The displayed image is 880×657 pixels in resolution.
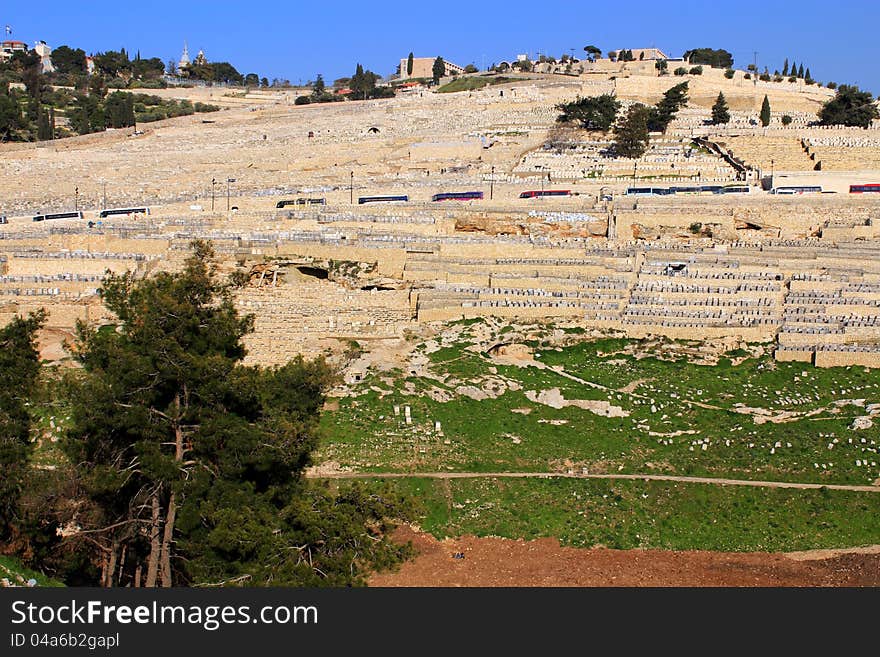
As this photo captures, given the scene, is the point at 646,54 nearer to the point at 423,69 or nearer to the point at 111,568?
the point at 423,69

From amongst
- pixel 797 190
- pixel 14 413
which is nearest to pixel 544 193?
pixel 797 190

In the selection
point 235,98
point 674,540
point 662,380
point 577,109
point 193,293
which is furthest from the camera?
point 235,98

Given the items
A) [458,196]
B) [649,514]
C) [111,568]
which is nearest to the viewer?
[111,568]

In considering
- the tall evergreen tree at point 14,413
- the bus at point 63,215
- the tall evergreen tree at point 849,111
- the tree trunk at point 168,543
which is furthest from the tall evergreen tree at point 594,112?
the tree trunk at point 168,543

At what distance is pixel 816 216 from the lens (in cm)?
3519

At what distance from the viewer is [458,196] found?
3859 cm

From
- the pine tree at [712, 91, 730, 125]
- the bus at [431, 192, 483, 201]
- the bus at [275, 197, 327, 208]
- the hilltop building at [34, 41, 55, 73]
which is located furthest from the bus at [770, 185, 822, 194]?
the hilltop building at [34, 41, 55, 73]

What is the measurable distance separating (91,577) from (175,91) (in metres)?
79.0

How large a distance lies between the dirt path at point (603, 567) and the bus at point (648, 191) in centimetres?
2226

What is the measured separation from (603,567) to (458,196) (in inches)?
889

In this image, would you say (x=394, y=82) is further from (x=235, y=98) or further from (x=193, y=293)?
(x=193, y=293)

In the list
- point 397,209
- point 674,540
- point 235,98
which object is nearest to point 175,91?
point 235,98

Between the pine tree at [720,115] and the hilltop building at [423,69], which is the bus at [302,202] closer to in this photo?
the pine tree at [720,115]

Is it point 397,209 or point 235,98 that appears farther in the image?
point 235,98
